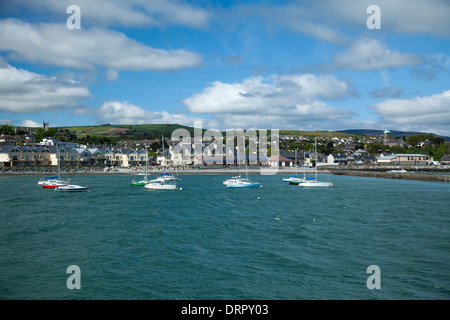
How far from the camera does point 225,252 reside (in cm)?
1602

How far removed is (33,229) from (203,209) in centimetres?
1297

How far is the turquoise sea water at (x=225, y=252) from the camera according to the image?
11758mm

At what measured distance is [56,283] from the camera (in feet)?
40.7

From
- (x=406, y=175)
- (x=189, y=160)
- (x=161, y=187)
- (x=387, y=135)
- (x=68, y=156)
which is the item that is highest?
(x=387, y=135)

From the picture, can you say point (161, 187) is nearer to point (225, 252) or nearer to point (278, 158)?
point (225, 252)

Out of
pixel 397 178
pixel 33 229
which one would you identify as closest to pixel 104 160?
pixel 397 178

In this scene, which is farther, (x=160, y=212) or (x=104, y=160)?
(x=104, y=160)

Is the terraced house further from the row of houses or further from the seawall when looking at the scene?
the seawall

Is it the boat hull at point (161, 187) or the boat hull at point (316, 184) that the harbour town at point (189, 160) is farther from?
the boat hull at point (161, 187)

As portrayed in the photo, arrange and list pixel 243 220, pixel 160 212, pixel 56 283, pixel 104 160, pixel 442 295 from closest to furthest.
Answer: pixel 442 295
pixel 56 283
pixel 243 220
pixel 160 212
pixel 104 160

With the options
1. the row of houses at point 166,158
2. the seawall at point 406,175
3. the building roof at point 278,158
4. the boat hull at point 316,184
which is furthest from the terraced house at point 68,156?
the boat hull at point 316,184

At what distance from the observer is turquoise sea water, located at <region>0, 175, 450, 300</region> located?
11.8 m

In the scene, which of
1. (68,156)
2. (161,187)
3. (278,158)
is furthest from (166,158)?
(161,187)
